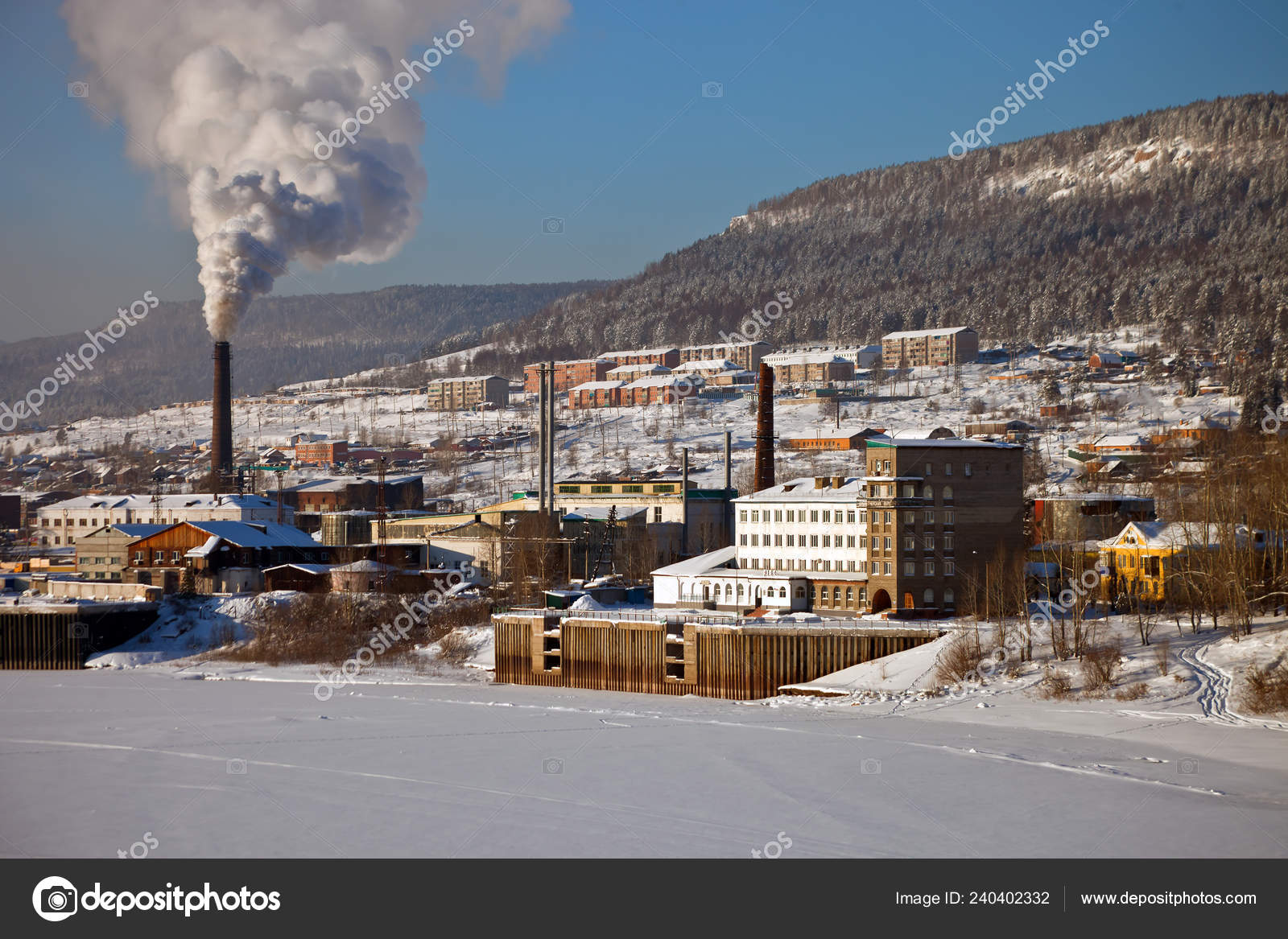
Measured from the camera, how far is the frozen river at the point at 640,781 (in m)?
Answer: 21.6

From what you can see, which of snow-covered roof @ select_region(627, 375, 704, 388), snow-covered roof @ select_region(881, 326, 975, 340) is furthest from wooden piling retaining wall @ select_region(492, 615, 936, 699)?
snow-covered roof @ select_region(881, 326, 975, 340)

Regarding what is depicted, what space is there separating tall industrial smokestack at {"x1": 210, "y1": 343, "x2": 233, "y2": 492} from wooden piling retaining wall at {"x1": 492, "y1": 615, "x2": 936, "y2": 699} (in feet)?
174

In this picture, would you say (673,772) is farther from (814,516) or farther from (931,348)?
(931,348)

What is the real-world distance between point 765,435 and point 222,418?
140 feet

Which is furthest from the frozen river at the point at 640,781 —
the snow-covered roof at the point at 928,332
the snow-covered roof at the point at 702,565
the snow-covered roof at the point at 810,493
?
the snow-covered roof at the point at 928,332

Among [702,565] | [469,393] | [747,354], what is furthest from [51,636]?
[747,354]

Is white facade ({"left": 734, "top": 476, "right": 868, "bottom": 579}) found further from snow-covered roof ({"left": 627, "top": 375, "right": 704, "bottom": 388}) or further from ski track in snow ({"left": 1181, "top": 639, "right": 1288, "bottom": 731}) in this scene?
snow-covered roof ({"left": 627, "top": 375, "right": 704, "bottom": 388})

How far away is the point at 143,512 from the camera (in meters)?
89.1

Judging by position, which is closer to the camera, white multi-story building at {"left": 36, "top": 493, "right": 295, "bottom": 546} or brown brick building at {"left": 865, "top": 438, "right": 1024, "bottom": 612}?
brown brick building at {"left": 865, "top": 438, "right": 1024, "bottom": 612}

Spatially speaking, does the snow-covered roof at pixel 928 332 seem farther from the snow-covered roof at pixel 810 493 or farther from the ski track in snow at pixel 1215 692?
the ski track in snow at pixel 1215 692

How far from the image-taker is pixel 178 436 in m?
186

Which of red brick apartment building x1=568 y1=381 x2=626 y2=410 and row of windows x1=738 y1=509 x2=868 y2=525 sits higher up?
red brick apartment building x1=568 y1=381 x2=626 y2=410

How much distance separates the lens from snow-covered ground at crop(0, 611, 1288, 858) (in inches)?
856
